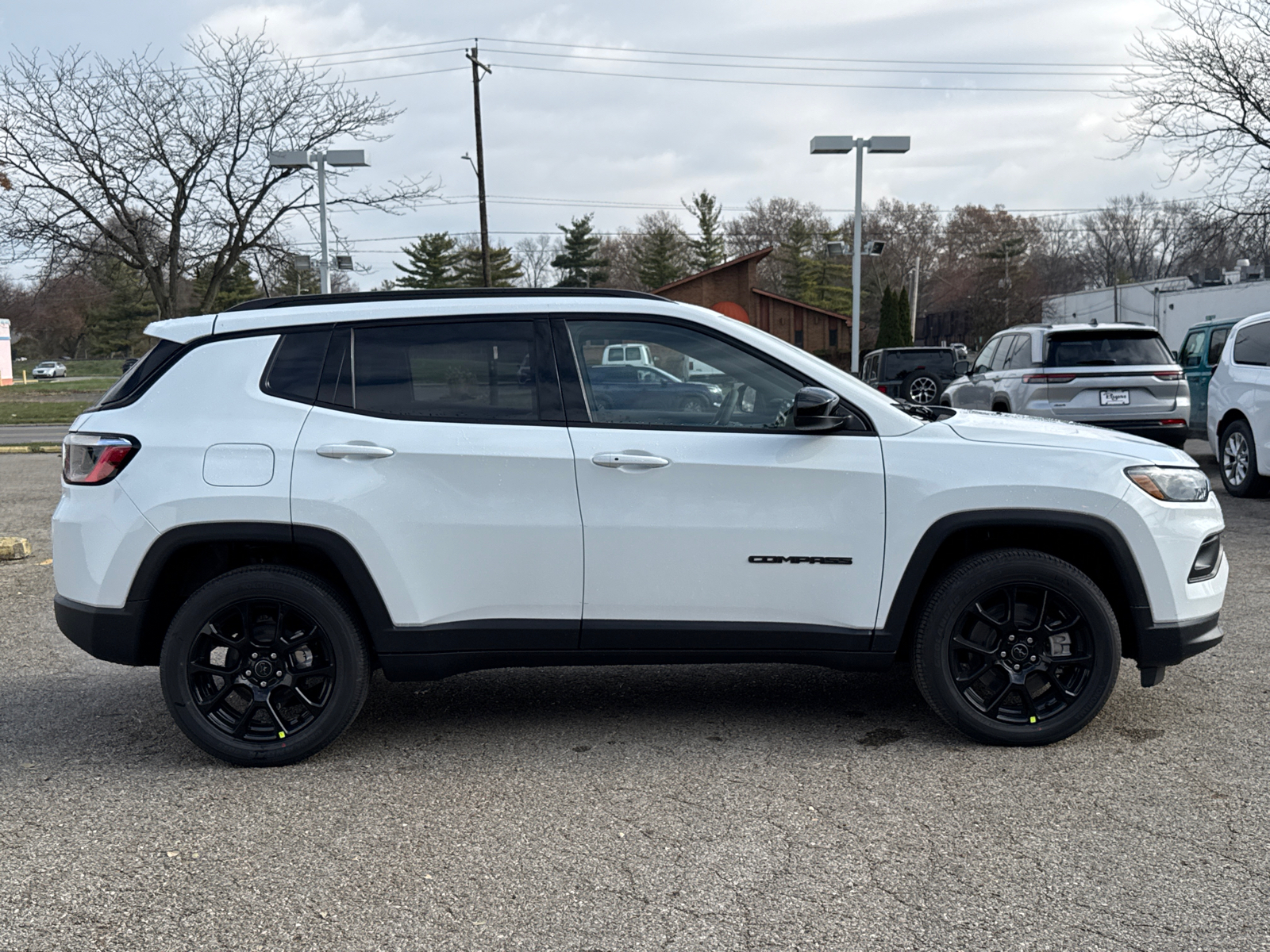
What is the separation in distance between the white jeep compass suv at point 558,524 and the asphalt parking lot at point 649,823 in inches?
14.5

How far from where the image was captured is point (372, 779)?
4246 millimetres

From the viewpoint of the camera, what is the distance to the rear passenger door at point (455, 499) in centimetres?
428

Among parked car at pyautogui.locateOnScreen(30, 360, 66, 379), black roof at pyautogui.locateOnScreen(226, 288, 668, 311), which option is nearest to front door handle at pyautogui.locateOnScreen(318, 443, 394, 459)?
black roof at pyautogui.locateOnScreen(226, 288, 668, 311)

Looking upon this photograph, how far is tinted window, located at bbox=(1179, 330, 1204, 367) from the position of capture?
14.6m

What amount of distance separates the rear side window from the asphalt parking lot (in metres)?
1.43

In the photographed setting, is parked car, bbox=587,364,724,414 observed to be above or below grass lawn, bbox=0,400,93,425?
above

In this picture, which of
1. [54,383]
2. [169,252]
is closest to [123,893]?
[169,252]

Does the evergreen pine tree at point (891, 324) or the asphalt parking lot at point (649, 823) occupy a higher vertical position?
the evergreen pine tree at point (891, 324)

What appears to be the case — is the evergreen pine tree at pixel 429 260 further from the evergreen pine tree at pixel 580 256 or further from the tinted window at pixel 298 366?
the tinted window at pixel 298 366

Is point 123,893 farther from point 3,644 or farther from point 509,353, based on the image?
point 3,644

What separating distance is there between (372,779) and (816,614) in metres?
1.78

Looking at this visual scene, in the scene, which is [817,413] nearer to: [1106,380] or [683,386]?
[683,386]

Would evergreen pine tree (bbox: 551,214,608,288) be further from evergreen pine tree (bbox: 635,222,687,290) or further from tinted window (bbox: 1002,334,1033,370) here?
tinted window (bbox: 1002,334,1033,370)

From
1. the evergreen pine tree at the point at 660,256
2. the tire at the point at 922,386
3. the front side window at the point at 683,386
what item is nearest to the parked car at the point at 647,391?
the front side window at the point at 683,386
